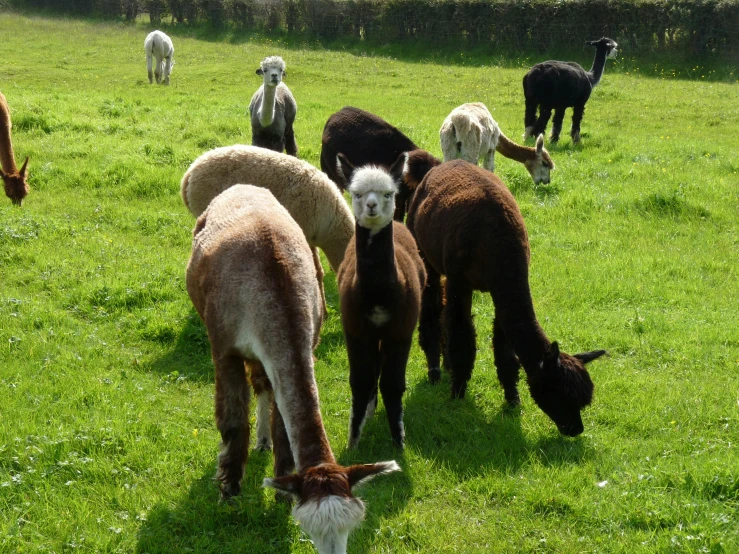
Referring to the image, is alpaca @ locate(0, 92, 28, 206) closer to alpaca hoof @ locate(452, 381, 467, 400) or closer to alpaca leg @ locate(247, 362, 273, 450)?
alpaca leg @ locate(247, 362, 273, 450)

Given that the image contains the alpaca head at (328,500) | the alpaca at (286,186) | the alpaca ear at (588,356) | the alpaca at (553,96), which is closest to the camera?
the alpaca head at (328,500)

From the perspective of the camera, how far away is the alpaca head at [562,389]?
17.1 feet

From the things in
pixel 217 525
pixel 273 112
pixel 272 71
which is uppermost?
pixel 272 71

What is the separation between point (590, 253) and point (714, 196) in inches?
125

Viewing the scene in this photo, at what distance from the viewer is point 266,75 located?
10.4 meters

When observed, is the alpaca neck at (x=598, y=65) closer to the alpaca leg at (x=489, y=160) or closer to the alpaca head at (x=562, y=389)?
the alpaca leg at (x=489, y=160)

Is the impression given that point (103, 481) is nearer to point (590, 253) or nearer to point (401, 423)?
point (401, 423)

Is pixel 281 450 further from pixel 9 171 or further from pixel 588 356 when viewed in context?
pixel 9 171

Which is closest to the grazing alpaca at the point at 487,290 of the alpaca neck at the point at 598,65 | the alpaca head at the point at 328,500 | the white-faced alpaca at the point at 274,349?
the white-faced alpaca at the point at 274,349

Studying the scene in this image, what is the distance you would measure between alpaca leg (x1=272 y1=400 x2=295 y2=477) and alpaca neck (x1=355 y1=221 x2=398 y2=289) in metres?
1.06

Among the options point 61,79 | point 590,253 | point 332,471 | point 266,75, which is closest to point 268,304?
point 332,471

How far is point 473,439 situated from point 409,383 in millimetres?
1048

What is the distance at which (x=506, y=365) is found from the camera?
19.0 ft

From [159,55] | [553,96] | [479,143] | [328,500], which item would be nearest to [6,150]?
[479,143]
